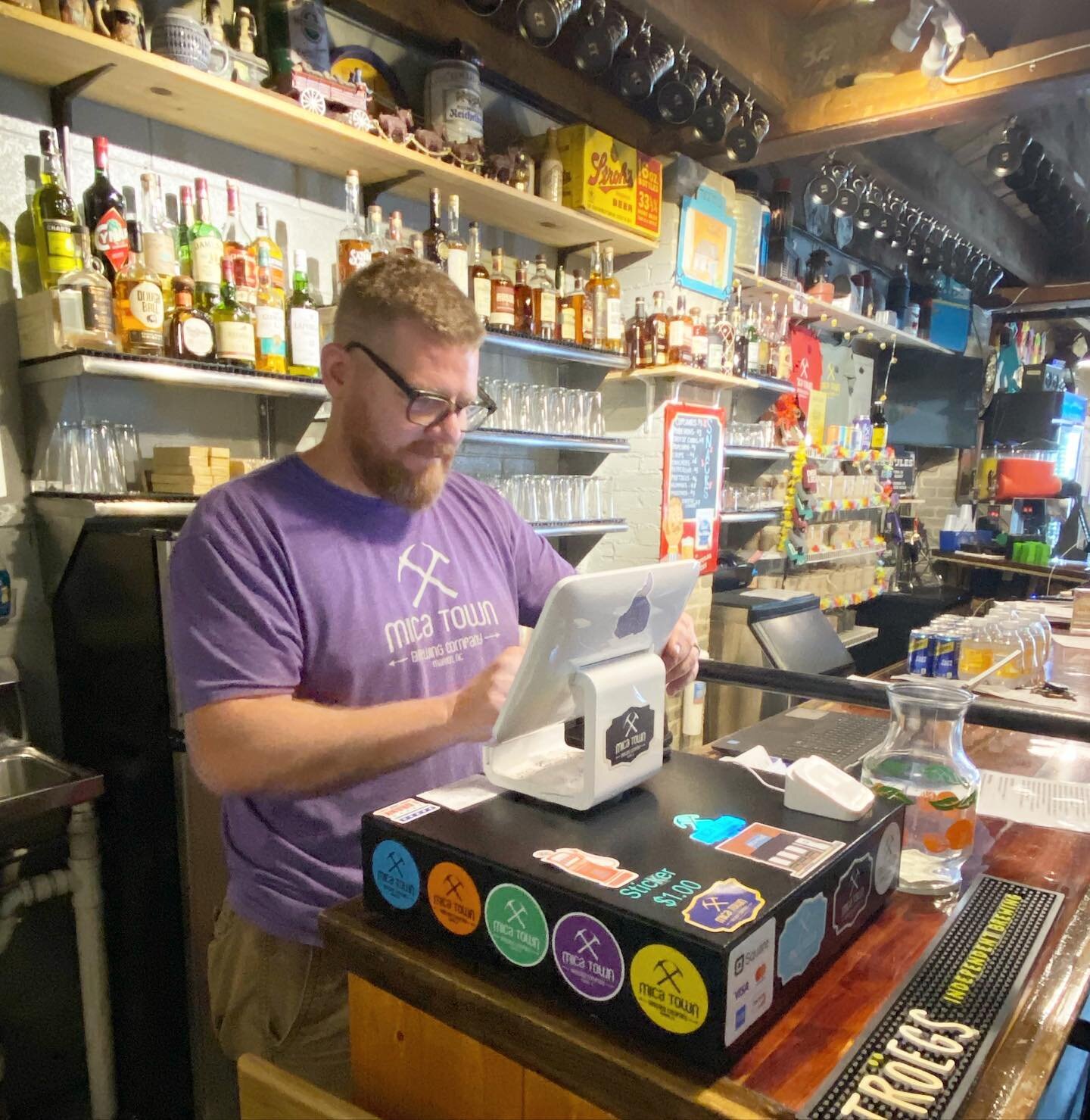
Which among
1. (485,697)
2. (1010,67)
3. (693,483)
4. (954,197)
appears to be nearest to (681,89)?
(1010,67)

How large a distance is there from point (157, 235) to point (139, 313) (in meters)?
0.25

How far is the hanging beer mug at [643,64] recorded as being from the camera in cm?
280

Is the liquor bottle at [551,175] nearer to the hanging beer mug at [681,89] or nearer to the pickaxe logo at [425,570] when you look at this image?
the hanging beer mug at [681,89]

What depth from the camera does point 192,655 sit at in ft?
3.56

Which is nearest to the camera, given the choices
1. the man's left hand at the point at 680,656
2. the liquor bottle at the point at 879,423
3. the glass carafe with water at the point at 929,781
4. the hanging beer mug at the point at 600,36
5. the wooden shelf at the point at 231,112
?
the glass carafe with water at the point at 929,781

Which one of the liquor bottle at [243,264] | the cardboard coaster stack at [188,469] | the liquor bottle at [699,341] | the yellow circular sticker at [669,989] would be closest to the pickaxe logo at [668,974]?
the yellow circular sticker at [669,989]

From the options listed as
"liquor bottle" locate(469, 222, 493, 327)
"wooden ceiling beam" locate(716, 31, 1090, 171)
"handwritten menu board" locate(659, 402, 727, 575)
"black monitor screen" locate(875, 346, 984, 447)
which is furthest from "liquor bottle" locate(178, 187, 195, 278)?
"black monitor screen" locate(875, 346, 984, 447)

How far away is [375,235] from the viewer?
2.55 meters

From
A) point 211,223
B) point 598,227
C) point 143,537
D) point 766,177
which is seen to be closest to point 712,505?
point 598,227

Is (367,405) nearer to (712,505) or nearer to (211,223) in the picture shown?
(211,223)

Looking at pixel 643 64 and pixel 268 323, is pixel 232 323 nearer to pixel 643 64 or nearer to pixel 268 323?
pixel 268 323

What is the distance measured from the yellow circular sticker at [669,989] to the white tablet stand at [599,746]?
22 cm

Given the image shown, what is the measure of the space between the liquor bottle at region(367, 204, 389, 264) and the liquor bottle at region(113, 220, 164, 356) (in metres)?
0.72

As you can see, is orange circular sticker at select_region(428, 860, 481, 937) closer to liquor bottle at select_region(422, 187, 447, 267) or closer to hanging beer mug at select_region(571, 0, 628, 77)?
liquor bottle at select_region(422, 187, 447, 267)
